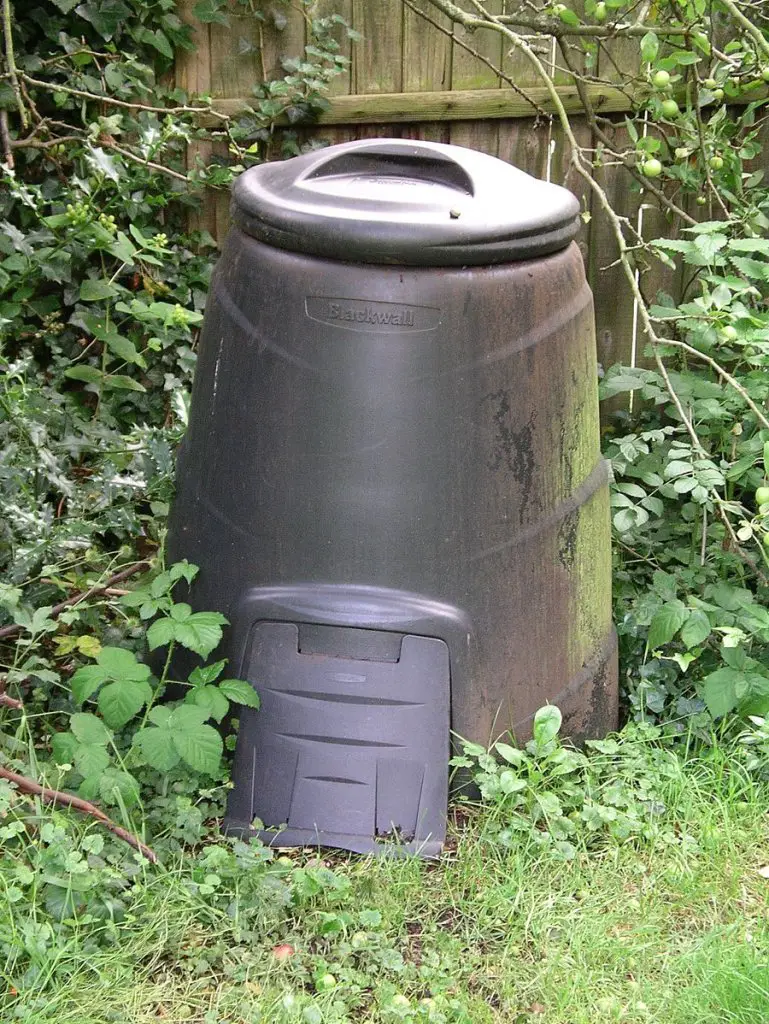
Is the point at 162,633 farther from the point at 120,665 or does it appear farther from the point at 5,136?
the point at 5,136

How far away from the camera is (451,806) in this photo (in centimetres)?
Result: 204

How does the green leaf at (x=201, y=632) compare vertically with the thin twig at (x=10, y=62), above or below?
below

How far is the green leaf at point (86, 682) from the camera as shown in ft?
6.41

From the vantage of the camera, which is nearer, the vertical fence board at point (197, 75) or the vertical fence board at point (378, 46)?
the vertical fence board at point (378, 46)

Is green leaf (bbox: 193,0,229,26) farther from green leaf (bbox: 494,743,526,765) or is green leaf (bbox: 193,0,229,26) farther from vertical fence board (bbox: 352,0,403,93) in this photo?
green leaf (bbox: 494,743,526,765)

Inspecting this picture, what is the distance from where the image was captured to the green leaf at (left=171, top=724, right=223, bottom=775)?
6.09 feet

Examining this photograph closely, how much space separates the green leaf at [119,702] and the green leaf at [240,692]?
0.14 meters

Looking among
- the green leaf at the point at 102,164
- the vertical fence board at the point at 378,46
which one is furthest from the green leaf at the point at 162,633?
the vertical fence board at the point at 378,46

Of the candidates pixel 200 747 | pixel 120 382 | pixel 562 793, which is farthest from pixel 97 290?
pixel 562 793

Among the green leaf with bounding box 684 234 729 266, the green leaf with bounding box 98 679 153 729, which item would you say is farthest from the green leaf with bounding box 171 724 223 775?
the green leaf with bounding box 684 234 729 266

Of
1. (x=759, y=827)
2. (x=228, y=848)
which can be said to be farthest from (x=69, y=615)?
(x=759, y=827)

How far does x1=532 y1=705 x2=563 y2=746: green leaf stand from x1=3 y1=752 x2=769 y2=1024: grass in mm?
183

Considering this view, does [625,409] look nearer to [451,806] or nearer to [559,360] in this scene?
[559,360]

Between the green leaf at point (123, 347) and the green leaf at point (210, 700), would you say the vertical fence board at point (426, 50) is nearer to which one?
the green leaf at point (123, 347)
